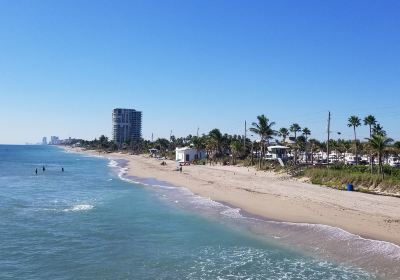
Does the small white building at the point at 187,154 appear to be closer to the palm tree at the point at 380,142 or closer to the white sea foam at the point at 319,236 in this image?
the palm tree at the point at 380,142

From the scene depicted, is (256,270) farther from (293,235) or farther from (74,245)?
(74,245)

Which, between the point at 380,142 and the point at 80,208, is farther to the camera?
the point at 380,142

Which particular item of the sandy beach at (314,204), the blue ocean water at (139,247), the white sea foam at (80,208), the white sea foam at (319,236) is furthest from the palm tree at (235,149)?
the white sea foam at (80,208)

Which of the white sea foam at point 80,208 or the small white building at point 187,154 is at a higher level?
the small white building at point 187,154

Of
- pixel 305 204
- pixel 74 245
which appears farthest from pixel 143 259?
pixel 305 204

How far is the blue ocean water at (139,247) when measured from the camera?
56.5ft

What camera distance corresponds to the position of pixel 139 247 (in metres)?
21.3


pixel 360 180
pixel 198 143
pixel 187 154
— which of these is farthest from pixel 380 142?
pixel 187 154

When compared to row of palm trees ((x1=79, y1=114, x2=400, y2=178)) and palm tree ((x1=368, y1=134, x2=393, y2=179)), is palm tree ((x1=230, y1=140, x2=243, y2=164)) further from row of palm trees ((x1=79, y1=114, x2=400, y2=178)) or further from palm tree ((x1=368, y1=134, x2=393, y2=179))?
palm tree ((x1=368, y1=134, x2=393, y2=179))

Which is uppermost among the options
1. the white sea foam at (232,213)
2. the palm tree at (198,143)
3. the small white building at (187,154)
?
the palm tree at (198,143)

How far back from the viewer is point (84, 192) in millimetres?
45594

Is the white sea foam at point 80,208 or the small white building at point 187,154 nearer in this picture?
the white sea foam at point 80,208

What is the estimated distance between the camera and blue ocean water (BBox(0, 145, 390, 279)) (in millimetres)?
17234

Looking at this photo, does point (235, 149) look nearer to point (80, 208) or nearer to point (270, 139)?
point (270, 139)
